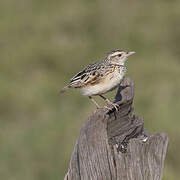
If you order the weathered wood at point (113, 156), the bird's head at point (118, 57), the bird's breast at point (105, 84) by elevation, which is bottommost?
the weathered wood at point (113, 156)

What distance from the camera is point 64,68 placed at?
1644 centimetres

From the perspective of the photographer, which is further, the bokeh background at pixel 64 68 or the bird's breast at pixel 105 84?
the bokeh background at pixel 64 68

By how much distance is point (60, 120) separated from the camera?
35.4 feet

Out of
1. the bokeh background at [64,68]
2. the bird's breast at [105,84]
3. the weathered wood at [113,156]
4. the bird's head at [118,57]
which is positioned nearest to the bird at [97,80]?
the bird's breast at [105,84]

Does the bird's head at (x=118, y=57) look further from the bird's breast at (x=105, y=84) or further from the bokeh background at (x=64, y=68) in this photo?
the bokeh background at (x=64, y=68)

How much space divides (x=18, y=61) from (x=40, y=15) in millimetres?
3476

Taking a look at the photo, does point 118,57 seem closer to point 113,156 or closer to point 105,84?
point 105,84

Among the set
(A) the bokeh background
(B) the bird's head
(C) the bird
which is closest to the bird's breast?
(C) the bird

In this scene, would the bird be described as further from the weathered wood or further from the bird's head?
the weathered wood

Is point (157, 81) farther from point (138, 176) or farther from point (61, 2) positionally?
point (138, 176)

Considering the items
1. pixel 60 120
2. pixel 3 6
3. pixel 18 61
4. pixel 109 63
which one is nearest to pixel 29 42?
pixel 18 61

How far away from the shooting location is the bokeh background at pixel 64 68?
9.70m

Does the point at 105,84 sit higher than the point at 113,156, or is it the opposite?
the point at 105,84

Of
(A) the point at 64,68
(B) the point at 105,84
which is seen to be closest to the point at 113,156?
(B) the point at 105,84
